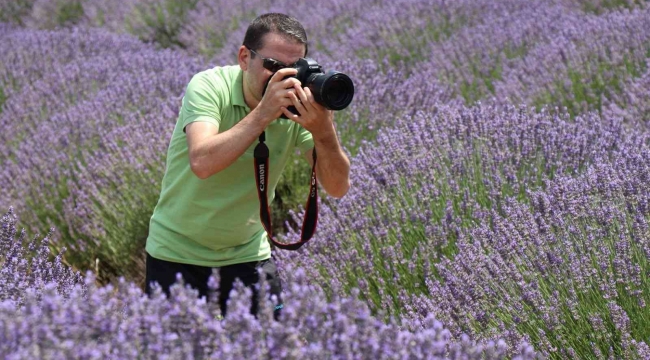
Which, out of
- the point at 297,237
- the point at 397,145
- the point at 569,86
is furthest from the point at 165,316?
the point at 569,86

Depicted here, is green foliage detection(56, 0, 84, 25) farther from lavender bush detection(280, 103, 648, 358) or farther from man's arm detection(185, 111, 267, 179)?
man's arm detection(185, 111, 267, 179)

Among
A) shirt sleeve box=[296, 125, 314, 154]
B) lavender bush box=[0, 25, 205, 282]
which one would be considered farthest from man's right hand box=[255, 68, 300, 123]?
lavender bush box=[0, 25, 205, 282]

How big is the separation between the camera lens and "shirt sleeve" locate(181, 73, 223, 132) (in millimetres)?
272

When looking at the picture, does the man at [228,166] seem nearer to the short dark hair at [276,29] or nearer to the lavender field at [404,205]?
the short dark hair at [276,29]

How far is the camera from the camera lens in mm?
1973

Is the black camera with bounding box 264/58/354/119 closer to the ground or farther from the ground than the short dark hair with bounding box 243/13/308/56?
closer to the ground

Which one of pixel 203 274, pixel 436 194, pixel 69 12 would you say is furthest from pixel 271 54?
pixel 69 12

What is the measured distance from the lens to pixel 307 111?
6.54ft

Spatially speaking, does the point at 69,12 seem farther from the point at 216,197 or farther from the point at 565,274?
the point at 565,274

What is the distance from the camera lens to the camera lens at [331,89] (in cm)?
197

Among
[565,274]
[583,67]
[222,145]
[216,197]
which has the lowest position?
[583,67]

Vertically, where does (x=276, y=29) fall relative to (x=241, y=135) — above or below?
above

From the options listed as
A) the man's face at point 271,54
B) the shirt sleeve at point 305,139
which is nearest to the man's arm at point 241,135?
the man's face at point 271,54

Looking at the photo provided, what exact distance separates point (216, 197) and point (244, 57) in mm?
369
